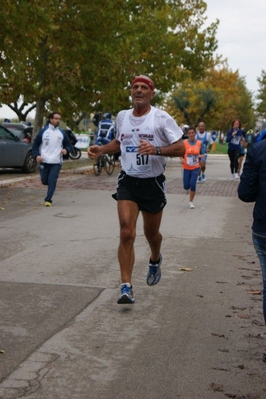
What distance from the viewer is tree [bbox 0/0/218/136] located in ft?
66.2

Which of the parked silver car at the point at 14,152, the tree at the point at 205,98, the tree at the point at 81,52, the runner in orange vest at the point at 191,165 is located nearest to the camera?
the runner in orange vest at the point at 191,165

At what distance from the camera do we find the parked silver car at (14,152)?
25042mm

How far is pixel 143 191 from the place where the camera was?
7.59 m

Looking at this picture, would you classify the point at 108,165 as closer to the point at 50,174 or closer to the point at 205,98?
the point at 50,174

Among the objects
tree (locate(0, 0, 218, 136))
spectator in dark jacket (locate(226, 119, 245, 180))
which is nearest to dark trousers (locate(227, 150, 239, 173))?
spectator in dark jacket (locate(226, 119, 245, 180))

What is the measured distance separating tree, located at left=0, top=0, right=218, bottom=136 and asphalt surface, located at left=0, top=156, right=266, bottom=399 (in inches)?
289

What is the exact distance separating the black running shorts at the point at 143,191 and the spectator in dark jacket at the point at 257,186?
197 cm

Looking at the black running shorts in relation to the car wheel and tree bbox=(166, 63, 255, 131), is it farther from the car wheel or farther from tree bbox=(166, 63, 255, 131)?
tree bbox=(166, 63, 255, 131)

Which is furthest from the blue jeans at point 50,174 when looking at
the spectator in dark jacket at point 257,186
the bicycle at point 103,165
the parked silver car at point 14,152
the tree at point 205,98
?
the tree at point 205,98

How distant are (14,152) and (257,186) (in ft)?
67.1

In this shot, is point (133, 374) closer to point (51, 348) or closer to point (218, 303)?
point (51, 348)

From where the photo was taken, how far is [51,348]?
5.96 metres

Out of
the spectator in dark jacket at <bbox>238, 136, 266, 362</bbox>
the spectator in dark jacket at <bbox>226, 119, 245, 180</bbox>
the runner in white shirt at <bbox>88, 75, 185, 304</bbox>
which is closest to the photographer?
the spectator in dark jacket at <bbox>238, 136, 266, 362</bbox>

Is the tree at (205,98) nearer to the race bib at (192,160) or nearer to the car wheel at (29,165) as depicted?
the car wheel at (29,165)
